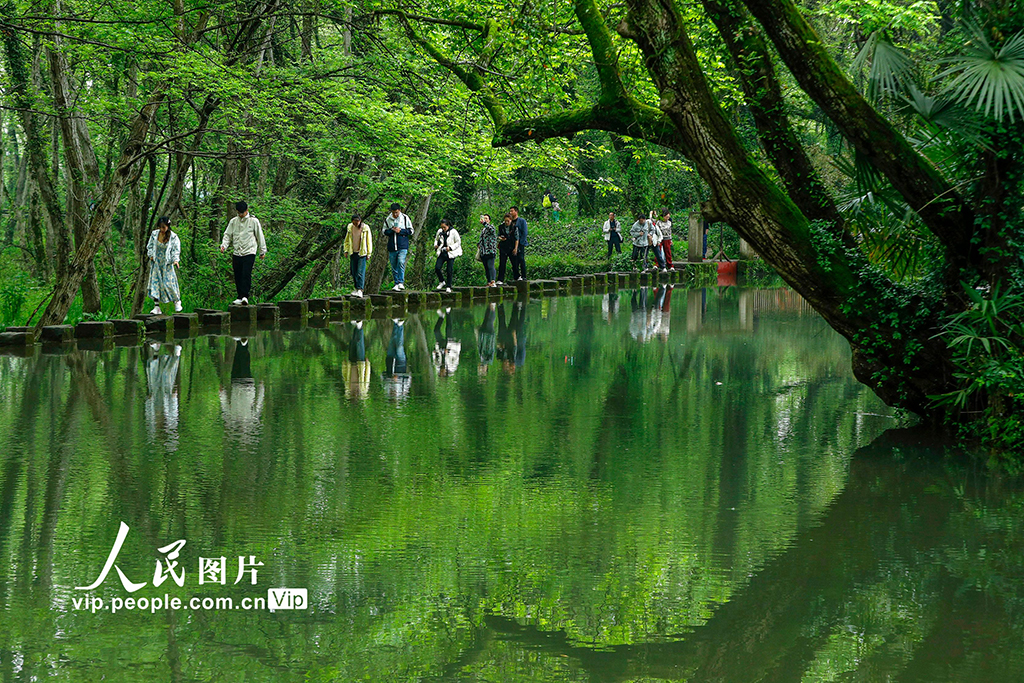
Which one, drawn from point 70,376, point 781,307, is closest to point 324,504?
point 70,376

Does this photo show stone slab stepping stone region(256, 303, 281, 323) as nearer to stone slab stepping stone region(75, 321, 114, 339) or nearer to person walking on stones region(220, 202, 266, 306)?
person walking on stones region(220, 202, 266, 306)

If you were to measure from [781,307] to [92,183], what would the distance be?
14435 mm

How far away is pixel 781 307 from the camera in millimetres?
25344

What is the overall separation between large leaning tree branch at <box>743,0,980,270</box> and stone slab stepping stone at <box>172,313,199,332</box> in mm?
11324

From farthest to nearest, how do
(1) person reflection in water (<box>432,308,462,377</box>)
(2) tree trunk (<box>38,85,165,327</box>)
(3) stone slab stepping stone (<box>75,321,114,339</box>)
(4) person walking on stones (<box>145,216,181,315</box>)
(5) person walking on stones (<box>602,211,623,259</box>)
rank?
(5) person walking on stones (<box>602,211,623,259</box>) < (4) person walking on stones (<box>145,216,181,315</box>) < (2) tree trunk (<box>38,85,165,327</box>) < (3) stone slab stepping stone (<box>75,321,114,339</box>) < (1) person reflection in water (<box>432,308,462,377</box>)

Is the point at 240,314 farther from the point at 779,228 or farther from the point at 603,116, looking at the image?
the point at 779,228

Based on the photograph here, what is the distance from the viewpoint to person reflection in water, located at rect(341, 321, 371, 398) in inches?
492

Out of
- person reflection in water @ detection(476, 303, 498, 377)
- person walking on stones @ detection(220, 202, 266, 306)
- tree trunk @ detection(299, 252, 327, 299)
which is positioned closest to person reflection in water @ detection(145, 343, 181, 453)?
person reflection in water @ detection(476, 303, 498, 377)

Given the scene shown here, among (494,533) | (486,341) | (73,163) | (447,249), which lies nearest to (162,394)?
(494,533)

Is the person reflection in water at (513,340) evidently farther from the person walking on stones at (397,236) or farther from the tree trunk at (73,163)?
the tree trunk at (73,163)

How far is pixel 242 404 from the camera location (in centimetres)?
1145

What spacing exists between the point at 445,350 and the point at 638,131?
6.24m

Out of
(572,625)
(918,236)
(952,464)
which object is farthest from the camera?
(918,236)

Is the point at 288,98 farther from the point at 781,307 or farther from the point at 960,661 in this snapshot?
the point at 960,661
